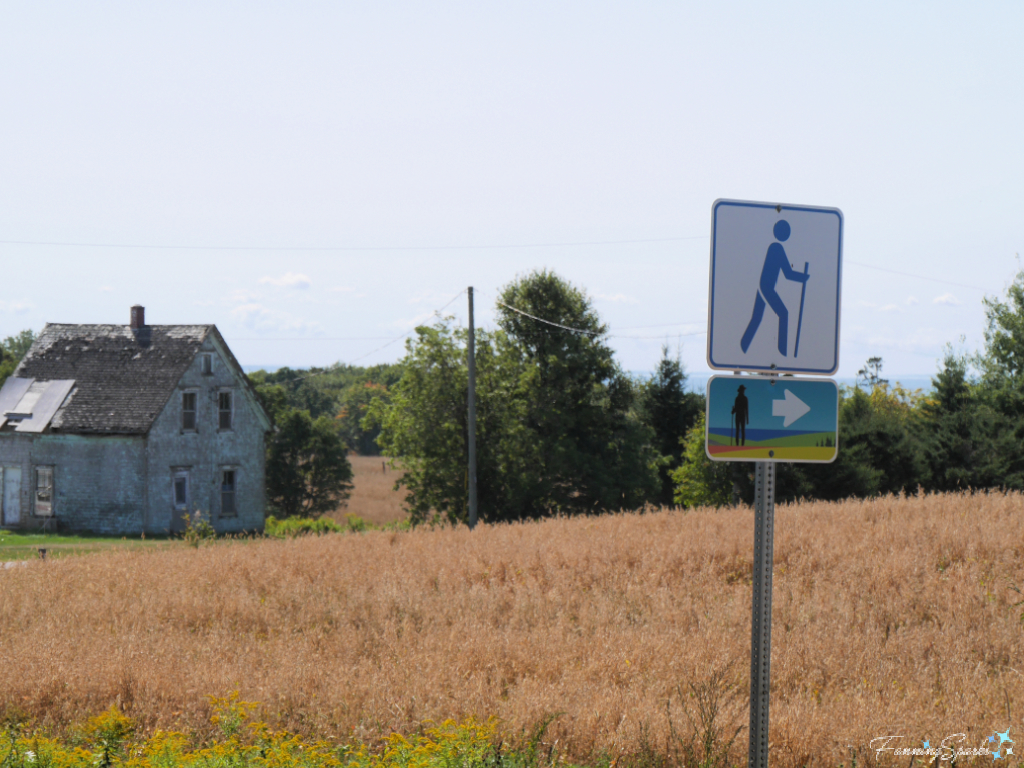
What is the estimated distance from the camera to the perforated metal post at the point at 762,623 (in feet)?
14.2

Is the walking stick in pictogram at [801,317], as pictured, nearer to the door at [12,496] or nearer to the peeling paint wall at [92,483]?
the peeling paint wall at [92,483]

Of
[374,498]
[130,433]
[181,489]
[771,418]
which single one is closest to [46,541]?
[130,433]

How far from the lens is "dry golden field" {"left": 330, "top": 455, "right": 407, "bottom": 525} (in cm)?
5172

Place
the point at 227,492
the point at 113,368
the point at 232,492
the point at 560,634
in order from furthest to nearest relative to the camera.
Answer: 1. the point at 232,492
2. the point at 227,492
3. the point at 113,368
4. the point at 560,634

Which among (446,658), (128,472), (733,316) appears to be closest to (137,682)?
(446,658)

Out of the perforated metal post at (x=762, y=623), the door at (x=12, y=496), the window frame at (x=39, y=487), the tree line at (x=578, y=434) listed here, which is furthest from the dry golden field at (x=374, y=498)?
the perforated metal post at (x=762, y=623)

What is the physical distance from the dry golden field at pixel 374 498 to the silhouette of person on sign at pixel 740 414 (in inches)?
1570

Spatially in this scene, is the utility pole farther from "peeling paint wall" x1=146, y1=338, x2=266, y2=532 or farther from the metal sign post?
the metal sign post

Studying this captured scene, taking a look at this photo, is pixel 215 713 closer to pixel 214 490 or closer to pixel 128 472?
pixel 128 472

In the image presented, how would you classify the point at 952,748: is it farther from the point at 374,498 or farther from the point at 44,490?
the point at 374,498

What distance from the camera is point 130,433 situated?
107 feet

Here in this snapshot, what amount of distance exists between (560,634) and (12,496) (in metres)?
32.7

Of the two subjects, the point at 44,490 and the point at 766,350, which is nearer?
the point at 766,350

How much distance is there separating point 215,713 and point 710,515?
418 inches
